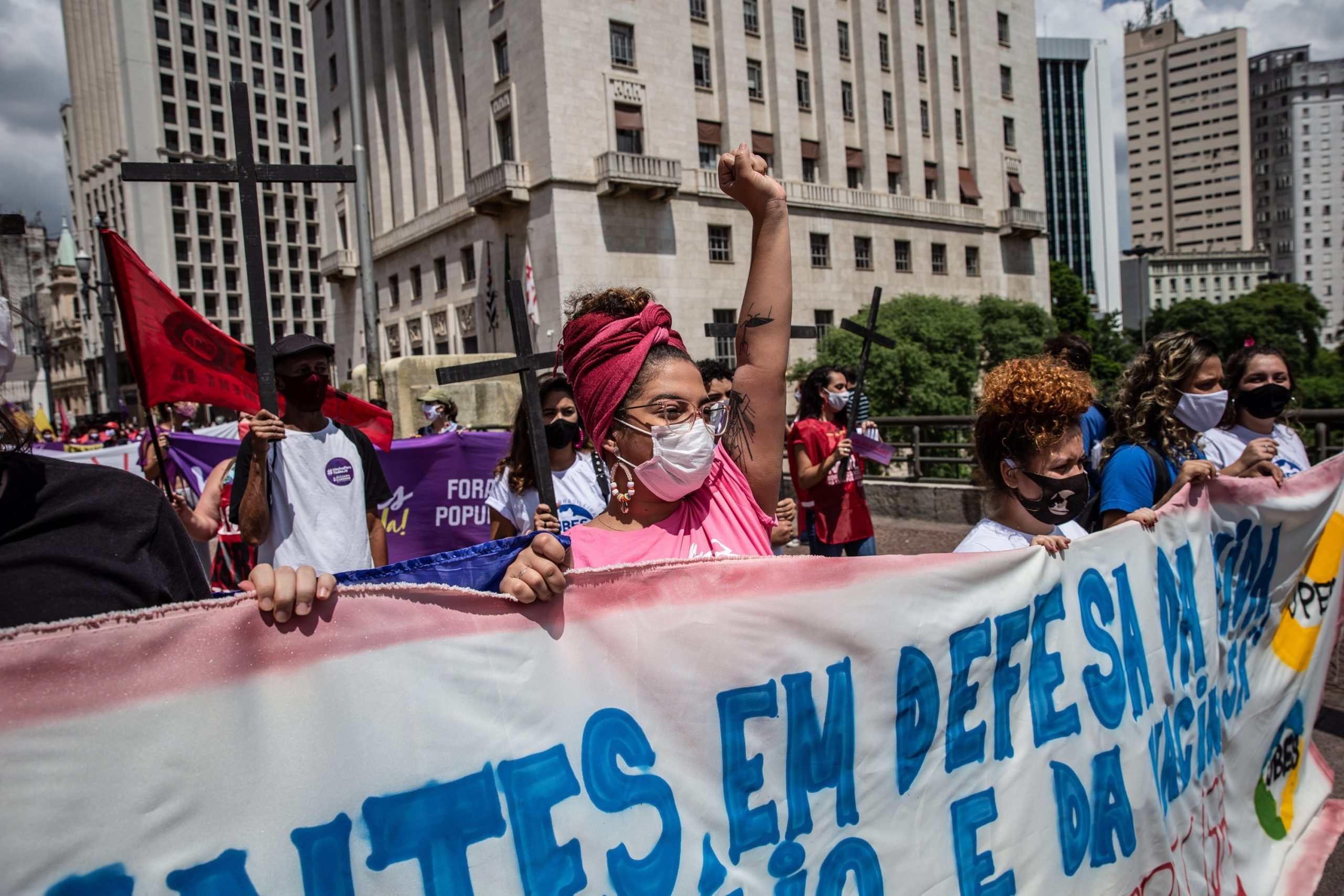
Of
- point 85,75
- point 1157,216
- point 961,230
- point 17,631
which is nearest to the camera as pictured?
point 17,631

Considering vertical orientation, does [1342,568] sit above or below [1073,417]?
below

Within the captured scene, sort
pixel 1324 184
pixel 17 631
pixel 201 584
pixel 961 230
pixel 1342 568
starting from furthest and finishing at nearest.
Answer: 1. pixel 1324 184
2. pixel 961 230
3. pixel 1342 568
4. pixel 201 584
5. pixel 17 631

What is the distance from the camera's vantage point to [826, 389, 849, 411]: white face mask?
233 inches

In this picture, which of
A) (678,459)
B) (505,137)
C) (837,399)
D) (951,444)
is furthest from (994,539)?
(505,137)

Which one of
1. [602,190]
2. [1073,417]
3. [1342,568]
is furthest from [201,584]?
[602,190]

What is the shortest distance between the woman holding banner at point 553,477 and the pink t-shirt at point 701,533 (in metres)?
1.71

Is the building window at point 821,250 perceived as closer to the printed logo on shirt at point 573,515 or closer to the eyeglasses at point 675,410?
the printed logo on shirt at point 573,515

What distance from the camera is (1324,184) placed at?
445 feet

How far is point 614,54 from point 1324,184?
5861 inches

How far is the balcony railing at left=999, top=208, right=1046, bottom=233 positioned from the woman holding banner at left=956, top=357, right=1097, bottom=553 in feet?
140

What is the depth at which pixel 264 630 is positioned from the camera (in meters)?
1.41

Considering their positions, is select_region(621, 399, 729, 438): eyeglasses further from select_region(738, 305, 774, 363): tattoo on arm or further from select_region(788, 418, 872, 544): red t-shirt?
select_region(788, 418, 872, 544): red t-shirt

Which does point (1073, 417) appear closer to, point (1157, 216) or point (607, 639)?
point (607, 639)

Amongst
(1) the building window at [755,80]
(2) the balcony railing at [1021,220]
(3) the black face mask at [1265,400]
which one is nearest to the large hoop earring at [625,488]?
(3) the black face mask at [1265,400]
